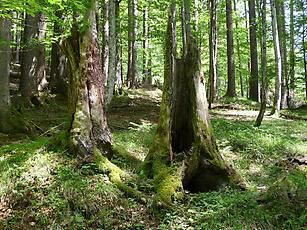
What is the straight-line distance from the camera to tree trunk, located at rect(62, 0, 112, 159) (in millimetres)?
6781

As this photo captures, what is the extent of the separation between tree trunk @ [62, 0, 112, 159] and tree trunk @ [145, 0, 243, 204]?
124cm

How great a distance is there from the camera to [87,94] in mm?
7031

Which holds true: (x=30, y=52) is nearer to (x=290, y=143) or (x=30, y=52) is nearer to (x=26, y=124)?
(x=26, y=124)

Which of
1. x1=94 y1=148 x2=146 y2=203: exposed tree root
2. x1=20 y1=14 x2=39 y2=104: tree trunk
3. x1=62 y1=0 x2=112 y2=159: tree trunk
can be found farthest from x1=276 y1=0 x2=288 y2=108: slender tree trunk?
x1=94 y1=148 x2=146 y2=203: exposed tree root

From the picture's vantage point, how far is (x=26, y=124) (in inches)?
396

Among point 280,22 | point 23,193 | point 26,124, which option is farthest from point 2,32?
point 280,22

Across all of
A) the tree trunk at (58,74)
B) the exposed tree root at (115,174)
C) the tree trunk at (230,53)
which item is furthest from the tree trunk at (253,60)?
the exposed tree root at (115,174)

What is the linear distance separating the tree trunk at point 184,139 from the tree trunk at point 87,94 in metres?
1.24

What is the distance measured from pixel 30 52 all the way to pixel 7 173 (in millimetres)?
10304

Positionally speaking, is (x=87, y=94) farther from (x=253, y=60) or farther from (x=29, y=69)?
(x=253, y=60)

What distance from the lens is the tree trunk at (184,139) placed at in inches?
274

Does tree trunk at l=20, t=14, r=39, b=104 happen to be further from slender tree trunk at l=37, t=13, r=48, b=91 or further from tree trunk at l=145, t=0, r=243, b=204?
tree trunk at l=145, t=0, r=243, b=204

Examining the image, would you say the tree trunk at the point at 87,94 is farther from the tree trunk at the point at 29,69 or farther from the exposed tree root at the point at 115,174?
the tree trunk at the point at 29,69

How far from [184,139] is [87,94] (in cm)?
248
